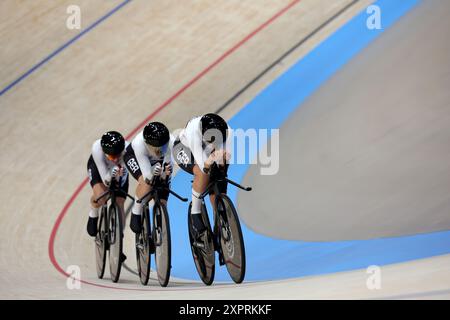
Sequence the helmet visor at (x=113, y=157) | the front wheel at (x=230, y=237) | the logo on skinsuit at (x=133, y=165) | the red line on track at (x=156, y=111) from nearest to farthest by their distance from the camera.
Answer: the front wheel at (x=230, y=237), the logo on skinsuit at (x=133, y=165), the helmet visor at (x=113, y=157), the red line on track at (x=156, y=111)

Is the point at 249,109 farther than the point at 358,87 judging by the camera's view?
Yes

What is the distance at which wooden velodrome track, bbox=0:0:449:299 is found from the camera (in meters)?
5.04

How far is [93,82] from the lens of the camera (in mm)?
7039

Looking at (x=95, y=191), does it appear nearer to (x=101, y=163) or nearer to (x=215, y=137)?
(x=101, y=163)

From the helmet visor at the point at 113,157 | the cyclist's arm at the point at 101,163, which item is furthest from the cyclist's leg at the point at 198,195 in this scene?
the cyclist's arm at the point at 101,163

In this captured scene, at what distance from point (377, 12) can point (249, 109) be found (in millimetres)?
2260

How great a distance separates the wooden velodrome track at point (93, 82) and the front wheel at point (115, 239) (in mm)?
104

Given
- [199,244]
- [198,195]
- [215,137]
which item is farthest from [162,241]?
[215,137]

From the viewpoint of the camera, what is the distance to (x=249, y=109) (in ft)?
21.9

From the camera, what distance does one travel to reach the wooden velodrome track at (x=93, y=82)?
16.5 ft

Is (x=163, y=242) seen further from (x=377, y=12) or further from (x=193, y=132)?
(x=377, y=12)

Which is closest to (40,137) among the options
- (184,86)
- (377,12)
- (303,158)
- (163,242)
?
(184,86)

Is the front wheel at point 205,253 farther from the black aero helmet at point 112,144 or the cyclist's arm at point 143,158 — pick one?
the black aero helmet at point 112,144

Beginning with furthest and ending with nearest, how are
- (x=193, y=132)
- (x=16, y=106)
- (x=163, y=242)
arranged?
(x=16, y=106) → (x=163, y=242) → (x=193, y=132)
